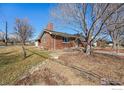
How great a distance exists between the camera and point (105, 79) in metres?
3.81

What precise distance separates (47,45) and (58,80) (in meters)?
9.31

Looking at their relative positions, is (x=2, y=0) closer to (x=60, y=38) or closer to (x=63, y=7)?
(x=63, y=7)

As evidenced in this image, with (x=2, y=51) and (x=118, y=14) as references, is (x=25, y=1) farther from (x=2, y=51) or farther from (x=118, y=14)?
(x=2, y=51)

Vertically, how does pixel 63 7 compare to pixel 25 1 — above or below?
above

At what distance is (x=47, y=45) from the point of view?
1300 cm
